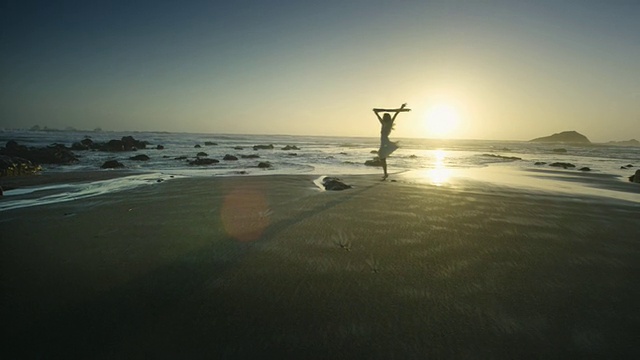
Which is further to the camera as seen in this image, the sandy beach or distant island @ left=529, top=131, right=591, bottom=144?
distant island @ left=529, top=131, right=591, bottom=144

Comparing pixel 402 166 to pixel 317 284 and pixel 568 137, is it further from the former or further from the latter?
pixel 568 137

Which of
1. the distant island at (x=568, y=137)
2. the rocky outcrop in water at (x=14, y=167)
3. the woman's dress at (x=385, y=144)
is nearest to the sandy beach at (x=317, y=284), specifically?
the woman's dress at (x=385, y=144)

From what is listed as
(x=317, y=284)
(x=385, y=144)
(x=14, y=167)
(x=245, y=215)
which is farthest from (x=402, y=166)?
(x=14, y=167)

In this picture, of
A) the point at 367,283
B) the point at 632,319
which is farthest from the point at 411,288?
the point at 632,319

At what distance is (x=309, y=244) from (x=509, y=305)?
254 centimetres

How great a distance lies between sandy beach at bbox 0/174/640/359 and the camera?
2.29 metres

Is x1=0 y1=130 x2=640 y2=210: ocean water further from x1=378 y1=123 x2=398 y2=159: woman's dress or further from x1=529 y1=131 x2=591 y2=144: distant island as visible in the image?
x1=529 y1=131 x2=591 y2=144: distant island

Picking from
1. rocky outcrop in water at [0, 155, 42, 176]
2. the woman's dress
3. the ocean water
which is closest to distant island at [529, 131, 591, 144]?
the ocean water

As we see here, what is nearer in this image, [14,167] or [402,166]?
[14,167]

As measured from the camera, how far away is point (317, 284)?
3.21 meters

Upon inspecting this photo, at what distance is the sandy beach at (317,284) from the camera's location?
2.29 m

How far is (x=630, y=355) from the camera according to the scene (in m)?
2.19

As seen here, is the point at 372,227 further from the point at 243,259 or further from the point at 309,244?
the point at 243,259

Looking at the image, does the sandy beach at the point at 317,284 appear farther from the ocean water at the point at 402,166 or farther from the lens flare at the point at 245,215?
the ocean water at the point at 402,166
